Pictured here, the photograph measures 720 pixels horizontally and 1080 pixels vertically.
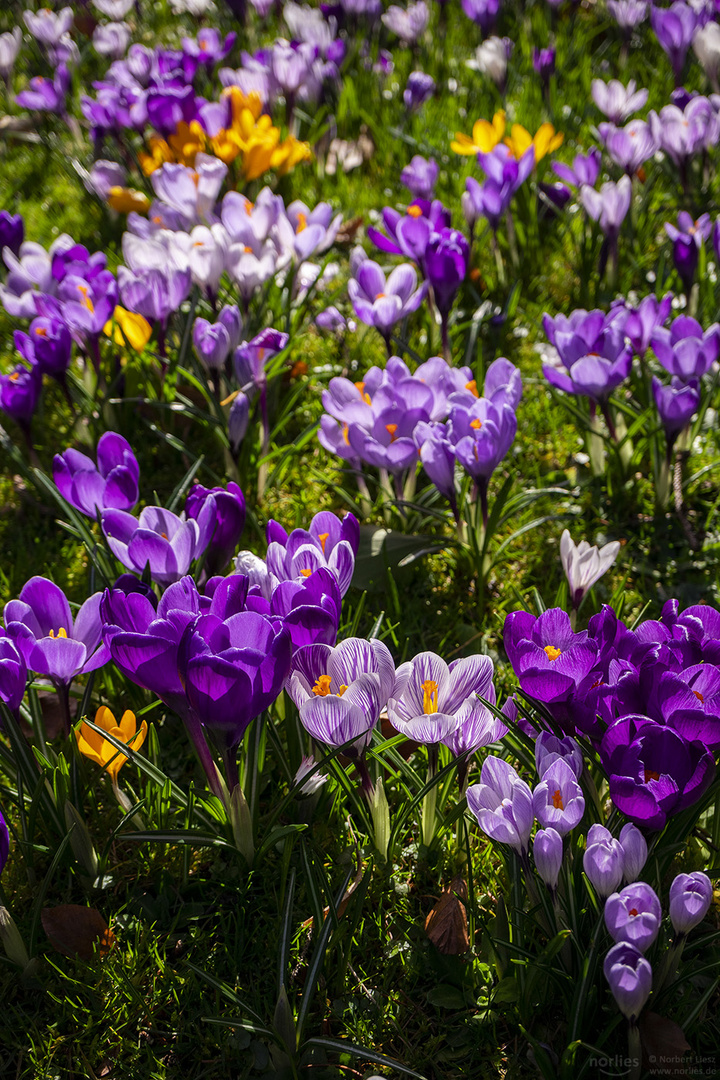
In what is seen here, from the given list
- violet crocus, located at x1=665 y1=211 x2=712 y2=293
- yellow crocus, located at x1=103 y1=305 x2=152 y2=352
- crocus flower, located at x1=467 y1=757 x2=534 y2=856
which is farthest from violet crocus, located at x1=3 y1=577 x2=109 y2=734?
violet crocus, located at x1=665 y1=211 x2=712 y2=293

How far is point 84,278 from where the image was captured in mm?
2205

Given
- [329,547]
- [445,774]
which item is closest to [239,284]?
[329,547]

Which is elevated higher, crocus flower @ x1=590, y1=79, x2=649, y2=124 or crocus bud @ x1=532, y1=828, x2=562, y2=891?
crocus flower @ x1=590, y1=79, x2=649, y2=124

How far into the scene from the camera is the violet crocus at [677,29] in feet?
10.1

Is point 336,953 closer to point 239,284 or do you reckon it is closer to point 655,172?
point 239,284

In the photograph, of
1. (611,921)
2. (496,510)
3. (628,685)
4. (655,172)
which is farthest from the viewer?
(655,172)

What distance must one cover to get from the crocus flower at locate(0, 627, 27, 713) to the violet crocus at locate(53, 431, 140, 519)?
42 cm

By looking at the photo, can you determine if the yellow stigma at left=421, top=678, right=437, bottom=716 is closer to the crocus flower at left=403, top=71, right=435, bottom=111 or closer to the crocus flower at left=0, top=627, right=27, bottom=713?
the crocus flower at left=0, top=627, right=27, bottom=713

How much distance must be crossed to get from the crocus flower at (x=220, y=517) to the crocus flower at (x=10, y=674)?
384 millimetres

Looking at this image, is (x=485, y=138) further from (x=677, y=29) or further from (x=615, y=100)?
(x=677, y=29)

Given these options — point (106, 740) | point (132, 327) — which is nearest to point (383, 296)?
point (132, 327)

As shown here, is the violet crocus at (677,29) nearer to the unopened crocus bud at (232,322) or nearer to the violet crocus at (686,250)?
the violet crocus at (686,250)

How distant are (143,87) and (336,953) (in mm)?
3492

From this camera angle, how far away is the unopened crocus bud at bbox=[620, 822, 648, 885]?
1031 mm
